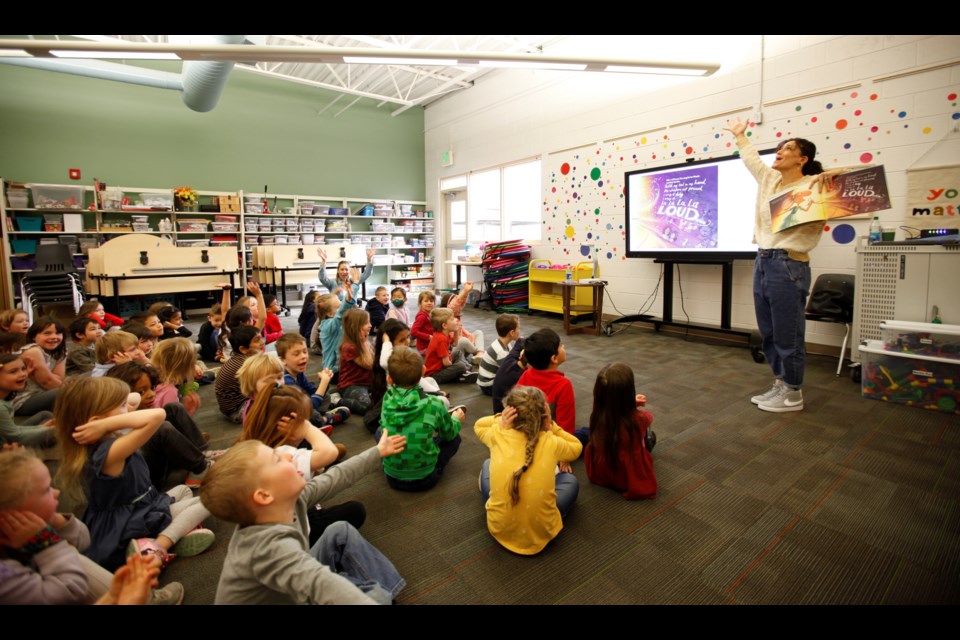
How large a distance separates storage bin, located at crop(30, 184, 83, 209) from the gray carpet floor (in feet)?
19.9

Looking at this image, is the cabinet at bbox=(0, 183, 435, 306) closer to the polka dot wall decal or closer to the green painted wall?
the green painted wall

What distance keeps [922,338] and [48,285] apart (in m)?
8.24

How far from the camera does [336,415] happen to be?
8.81 feet

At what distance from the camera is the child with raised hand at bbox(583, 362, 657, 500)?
1.78m

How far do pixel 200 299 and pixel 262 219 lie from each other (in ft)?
5.60

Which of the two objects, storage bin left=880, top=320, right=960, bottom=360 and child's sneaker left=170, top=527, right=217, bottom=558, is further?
storage bin left=880, top=320, right=960, bottom=360

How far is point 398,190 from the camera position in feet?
31.8

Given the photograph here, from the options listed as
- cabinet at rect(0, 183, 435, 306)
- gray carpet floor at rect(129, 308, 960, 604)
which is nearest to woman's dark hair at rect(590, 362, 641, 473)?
gray carpet floor at rect(129, 308, 960, 604)

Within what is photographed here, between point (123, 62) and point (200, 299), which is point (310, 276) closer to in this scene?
point (200, 299)

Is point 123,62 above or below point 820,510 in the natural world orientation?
above

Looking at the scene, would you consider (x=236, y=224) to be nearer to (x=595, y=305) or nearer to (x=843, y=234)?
(x=595, y=305)

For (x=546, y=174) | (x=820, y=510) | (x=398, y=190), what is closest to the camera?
(x=820, y=510)

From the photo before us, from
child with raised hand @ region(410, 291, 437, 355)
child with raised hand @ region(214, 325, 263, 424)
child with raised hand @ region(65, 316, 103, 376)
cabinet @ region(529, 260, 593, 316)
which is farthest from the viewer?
cabinet @ region(529, 260, 593, 316)

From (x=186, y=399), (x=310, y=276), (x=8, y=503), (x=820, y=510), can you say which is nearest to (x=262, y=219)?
(x=310, y=276)
